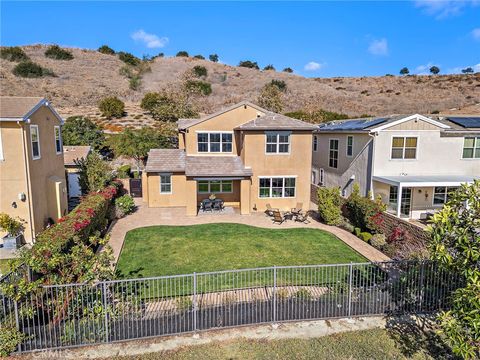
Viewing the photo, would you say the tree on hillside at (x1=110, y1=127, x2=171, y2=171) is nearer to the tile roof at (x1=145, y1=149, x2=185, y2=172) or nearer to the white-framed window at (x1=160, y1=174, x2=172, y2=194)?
the tile roof at (x1=145, y1=149, x2=185, y2=172)

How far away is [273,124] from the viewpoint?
24203 mm

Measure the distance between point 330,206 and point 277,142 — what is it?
20.5ft

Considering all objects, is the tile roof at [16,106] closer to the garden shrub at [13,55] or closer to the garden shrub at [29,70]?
the garden shrub at [29,70]

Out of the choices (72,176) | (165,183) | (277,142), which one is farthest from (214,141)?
(72,176)

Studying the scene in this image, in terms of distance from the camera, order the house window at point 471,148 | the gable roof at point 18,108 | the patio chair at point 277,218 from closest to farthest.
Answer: the gable roof at point 18,108 < the patio chair at point 277,218 < the house window at point 471,148

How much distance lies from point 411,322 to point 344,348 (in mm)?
2877

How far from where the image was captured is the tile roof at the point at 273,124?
23.7m

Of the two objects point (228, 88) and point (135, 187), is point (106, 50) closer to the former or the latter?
point (228, 88)

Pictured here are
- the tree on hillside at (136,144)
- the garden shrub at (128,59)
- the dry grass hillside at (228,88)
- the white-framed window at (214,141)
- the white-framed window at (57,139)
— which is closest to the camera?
the white-framed window at (57,139)

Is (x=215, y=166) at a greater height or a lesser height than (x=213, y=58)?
lesser

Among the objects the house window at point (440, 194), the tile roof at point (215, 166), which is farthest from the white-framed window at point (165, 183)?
the house window at point (440, 194)

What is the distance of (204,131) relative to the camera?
25.4 m

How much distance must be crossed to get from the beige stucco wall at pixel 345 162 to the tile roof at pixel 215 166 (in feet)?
26.4

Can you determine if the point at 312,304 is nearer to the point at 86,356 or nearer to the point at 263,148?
the point at 86,356
